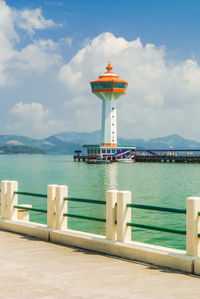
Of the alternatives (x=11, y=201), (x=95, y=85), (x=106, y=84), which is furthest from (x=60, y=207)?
(x=95, y=85)

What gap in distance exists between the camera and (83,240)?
10703mm

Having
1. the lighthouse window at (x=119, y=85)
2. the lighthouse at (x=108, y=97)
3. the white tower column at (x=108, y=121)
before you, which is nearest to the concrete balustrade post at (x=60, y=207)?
the lighthouse at (x=108, y=97)

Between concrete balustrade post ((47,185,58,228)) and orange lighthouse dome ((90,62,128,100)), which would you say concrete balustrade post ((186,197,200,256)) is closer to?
concrete balustrade post ((47,185,58,228))

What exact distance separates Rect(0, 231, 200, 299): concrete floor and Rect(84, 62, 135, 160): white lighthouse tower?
142 meters

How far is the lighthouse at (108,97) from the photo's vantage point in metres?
150

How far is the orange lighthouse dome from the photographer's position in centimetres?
15012

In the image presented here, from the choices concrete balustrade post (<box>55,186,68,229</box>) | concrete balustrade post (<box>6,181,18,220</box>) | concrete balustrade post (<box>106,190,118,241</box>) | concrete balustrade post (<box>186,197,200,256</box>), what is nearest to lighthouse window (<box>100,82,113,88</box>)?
concrete balustrade post (<box>6,181,18,220</box>)

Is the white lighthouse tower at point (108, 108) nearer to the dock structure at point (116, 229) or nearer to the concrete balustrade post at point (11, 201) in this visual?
the concrete balustrade post at point (11, 201)

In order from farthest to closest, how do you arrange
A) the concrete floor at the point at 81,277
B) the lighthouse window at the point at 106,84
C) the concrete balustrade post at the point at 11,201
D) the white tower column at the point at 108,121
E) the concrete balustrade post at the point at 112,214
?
the white tower column at the point at 108,121 → the lighthouse window at the point at 106,84 → the concrete balustrade post at the point at 11,201 → the concrete balustrade post at the point at 112,214 → the concrete floor at the point at 81,277

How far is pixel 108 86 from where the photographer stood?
15062 centimetres

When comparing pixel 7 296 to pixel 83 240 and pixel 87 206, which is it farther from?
pixel 87 206

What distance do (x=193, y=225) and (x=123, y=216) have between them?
184cm

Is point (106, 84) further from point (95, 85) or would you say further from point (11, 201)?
point (11, 201)

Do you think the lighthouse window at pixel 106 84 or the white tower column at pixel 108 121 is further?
the white tower column at pixel 108 121
